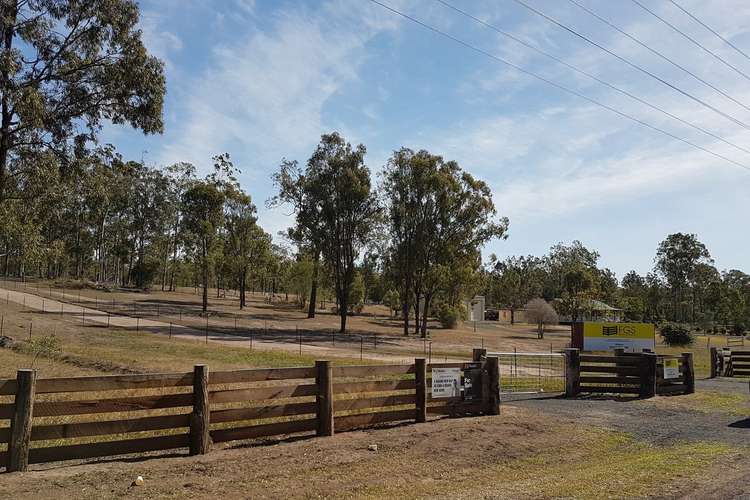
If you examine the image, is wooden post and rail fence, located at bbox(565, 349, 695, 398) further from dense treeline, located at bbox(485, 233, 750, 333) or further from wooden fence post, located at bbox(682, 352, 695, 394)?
dense treeline, located at bbox(485, 233, 750, 333)

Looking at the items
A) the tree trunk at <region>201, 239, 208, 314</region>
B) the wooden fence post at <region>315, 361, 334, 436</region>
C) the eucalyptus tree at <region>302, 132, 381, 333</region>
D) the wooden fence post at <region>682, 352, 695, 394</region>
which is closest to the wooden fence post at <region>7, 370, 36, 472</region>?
the wooden fence post at <region>315, 361, 334, 436</region>

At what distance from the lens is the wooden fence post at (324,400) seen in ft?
30.7

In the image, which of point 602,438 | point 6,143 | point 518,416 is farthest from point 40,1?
point 602,438

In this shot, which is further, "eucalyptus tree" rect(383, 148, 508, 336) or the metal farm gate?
"eucalyptus tree" rect(383, 148, 508, 336)

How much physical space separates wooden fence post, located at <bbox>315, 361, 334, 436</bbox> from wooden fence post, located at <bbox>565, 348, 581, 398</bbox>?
8756 mm

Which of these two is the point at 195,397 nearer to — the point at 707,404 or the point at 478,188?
the point at 707,404

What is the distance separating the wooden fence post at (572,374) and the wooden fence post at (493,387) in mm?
4573

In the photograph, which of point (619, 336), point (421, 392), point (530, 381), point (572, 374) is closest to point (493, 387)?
point (421, 392)

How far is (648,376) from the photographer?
16.2 m

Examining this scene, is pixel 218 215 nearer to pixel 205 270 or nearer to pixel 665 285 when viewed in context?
pixel 205 270

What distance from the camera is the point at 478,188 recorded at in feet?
181

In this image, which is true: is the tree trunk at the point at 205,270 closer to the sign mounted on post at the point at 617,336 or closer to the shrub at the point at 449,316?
→ the shrub at the point at 449,316

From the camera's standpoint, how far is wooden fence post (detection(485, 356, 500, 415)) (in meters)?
12.0

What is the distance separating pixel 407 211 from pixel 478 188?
25.1ft
